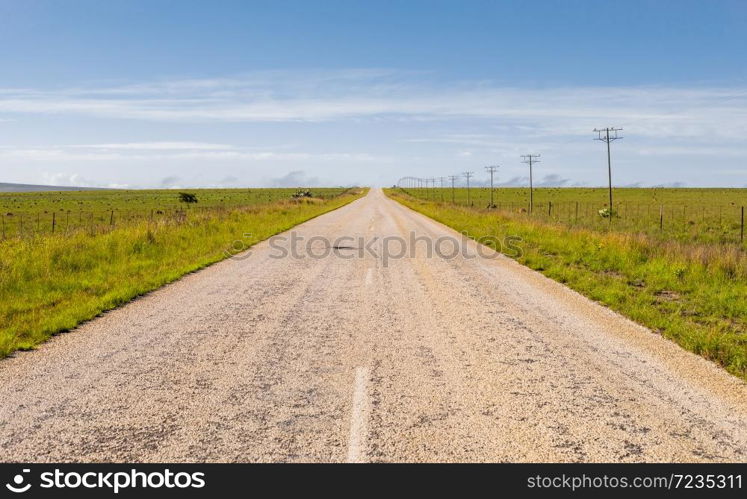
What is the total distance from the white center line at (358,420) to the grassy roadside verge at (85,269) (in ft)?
13.7

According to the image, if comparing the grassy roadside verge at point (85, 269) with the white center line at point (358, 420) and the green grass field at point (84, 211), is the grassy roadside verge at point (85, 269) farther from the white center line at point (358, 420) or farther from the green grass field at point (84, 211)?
the white center line at point (358, 420)

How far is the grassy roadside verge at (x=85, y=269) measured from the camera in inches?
307

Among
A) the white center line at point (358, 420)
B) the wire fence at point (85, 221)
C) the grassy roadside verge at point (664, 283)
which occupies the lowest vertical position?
the white center line at point (358, 420)

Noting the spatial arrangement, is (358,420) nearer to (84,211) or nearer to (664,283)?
(664,283)

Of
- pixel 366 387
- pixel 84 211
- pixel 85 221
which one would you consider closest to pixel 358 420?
pixel 366 387

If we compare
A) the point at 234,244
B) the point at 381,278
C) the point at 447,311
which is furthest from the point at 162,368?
the point at 234,244

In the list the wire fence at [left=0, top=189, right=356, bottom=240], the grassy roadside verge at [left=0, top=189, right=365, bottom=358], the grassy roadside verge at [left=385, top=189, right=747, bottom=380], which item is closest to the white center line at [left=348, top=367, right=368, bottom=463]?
the grassy roadside verge at [left=385, top=189, right=747, bottom=380]

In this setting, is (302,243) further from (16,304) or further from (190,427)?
(190,427)

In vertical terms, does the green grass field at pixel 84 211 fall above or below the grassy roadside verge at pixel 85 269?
above

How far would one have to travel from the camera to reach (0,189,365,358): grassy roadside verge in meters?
7.79

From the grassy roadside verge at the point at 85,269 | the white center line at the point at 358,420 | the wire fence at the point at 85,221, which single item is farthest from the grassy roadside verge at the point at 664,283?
the wire fence at the point at 85,221

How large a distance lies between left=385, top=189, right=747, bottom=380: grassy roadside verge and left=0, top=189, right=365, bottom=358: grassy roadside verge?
8164 mm

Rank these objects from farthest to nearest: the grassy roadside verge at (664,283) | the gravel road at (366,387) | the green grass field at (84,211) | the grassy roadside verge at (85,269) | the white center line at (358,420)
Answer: the green grass field at (84,211), the grassy roadside verge at (85,269), the grassy roadside verge at (664,283), the gravel road at (366,387), the white center line at (358,420)

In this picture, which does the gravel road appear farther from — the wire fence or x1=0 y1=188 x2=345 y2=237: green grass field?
x1=0 y1=188 x2=345 y2=237: green grass field
